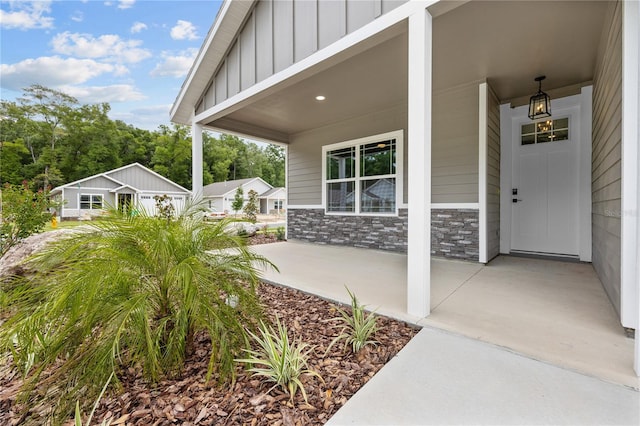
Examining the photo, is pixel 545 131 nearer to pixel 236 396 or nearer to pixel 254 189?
pixel 236 396

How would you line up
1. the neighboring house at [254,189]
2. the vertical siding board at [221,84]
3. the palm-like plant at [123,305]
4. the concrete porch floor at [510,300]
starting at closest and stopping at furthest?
the palm-like plant at [123,305] < the concrete porch floor at [510,300] < the vertical siding board at [221,84] < the neighboring house at [254,189]

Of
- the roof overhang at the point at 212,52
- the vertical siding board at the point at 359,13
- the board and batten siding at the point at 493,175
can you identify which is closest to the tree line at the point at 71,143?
the roof overhang at the point at 212,52

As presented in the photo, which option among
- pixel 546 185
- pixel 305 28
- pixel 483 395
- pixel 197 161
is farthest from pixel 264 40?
pixel 546 185

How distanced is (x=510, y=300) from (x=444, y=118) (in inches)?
122

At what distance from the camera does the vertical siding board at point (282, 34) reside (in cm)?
363

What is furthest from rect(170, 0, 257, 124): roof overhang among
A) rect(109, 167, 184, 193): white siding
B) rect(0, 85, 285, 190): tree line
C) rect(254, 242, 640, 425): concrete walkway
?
rect(0, 85, 285, 190): tree line

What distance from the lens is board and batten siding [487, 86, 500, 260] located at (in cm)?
437

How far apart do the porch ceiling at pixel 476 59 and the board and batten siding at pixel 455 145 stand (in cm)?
A: 22

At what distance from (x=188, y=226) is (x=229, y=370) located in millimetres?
912

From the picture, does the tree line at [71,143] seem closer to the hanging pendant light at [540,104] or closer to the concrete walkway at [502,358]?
the concrete walkway at [502,358]

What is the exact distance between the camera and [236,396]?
142 centimetres

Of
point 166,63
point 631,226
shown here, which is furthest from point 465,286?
point 166,63

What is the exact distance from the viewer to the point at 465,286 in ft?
10.3

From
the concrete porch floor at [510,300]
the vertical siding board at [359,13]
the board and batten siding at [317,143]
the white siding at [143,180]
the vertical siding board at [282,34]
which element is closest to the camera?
the concrete porch floor at [510,300]
